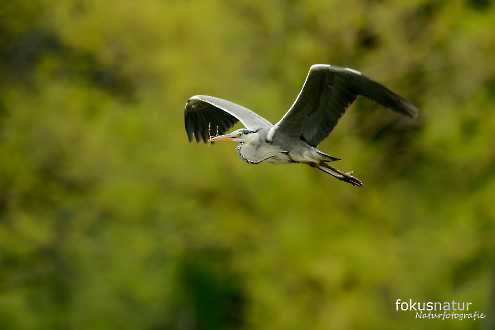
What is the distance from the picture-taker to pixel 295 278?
14680mm

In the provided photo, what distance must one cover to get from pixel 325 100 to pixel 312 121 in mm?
212

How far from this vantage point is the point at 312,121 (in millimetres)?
7938

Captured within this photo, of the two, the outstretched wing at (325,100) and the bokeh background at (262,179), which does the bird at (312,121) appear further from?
the bokeh background at (262,179)

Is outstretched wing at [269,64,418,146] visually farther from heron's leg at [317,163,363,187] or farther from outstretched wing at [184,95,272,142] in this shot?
outstretched wing at [184,95,272,142]

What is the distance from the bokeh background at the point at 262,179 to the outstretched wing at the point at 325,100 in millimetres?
6111

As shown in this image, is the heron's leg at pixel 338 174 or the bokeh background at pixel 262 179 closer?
the heron's leg at pixel 338 174

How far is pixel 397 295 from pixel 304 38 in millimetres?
3465

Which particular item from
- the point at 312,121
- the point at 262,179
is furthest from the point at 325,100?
the point at 262,179

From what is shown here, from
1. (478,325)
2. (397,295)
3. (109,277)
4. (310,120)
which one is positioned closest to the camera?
(310,120)

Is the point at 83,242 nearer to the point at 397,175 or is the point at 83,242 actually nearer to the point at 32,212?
the point at 32,212

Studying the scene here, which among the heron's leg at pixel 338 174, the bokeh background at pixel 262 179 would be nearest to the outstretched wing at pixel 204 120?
the heron's leg at pixel 338 174

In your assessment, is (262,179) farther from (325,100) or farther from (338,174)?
(325,100)

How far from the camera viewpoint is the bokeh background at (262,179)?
1435 cm

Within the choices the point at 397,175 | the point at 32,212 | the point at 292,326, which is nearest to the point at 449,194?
the point at 397,175
